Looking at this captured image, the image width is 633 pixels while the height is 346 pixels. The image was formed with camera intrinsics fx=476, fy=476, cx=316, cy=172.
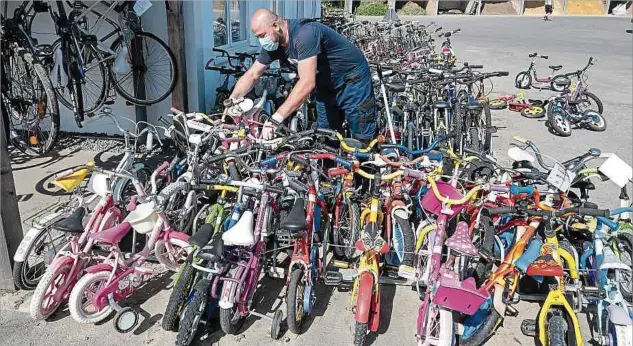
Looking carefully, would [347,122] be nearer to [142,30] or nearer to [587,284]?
[587,284]

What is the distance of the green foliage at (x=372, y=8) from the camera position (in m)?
32.9

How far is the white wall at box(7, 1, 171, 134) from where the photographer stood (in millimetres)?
6008

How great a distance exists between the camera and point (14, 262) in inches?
128

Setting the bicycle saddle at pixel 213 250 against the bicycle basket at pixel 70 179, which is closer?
the bicycle saddle at pixel 213 250

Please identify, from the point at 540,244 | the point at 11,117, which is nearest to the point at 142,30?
the point at 11,117

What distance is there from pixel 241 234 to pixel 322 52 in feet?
6.95

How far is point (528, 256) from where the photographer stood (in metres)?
2.75

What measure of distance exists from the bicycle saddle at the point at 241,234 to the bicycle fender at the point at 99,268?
871 millimetres

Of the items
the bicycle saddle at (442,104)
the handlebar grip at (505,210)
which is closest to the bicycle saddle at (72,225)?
the handlebar grip at (505,210)

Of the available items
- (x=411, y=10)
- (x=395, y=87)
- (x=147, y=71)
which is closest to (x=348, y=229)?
(x=395, y=87)

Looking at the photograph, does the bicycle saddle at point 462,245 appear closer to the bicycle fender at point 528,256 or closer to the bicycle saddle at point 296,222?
the bicycle fender at point 528,256

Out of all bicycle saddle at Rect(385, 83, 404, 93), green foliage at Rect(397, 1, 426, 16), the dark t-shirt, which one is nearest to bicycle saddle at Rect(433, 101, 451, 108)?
bicycle saddle at Rect(385, 83, 404, 93)

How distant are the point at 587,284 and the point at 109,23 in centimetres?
591

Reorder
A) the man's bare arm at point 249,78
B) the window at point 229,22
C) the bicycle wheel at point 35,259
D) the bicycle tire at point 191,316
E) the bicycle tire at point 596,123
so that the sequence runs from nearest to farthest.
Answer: the bicycle tire at point 191,316, the bicycle wheel at point 35,259, the man's bare arm at point 249,78, the window at point 229,22, the bicycle tire at point 596,123
